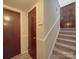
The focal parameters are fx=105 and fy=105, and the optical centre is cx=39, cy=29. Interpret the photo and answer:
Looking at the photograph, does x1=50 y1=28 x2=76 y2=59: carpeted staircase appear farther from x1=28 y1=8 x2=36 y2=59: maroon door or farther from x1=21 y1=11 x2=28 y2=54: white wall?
x1=21 y1=11 x2=28 y2=54: white wall

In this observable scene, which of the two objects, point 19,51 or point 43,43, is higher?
point 43,43

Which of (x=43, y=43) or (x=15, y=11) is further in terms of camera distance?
(x=15, y=11)

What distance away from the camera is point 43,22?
2742 mm

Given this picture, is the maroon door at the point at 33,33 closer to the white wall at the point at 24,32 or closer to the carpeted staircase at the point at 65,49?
the white wall at the point at 24,32

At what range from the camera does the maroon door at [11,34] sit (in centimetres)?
342

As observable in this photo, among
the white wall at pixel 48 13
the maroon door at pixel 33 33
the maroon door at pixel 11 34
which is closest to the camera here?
the white wall at pixel 48 13

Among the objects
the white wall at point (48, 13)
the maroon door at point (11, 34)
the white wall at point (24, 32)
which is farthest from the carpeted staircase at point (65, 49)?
the white wall at point (24, 32)

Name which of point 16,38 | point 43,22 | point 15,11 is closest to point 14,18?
point 15,11

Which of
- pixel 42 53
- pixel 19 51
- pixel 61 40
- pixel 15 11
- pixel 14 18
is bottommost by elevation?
pixel 19 51

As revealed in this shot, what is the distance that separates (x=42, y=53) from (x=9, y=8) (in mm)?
2008

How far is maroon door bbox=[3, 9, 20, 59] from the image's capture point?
3.42 m

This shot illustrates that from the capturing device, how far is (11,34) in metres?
3.89

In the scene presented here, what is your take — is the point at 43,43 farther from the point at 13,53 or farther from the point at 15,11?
the point at 15,11

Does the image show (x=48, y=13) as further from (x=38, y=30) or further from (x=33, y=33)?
(x=33, y=33)
